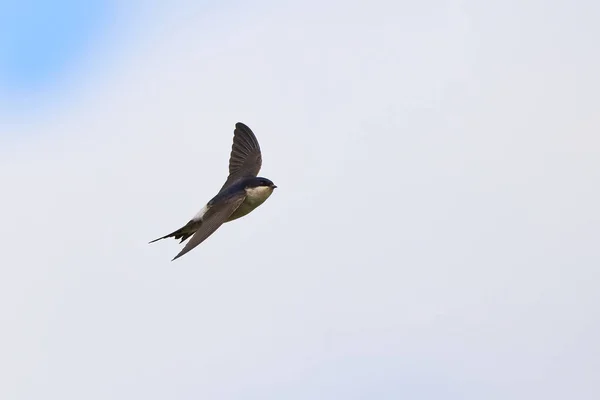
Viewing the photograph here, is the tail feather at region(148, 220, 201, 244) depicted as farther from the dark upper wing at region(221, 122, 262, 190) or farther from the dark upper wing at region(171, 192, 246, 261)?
the dark upper wing at region(221, 122, 262, 190)

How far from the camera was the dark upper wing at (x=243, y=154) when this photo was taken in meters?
15.5

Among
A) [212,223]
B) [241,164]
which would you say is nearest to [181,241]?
[212,223]

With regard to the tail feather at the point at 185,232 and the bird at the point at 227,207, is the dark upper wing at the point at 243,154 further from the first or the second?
the tail feather at the point at 185,232

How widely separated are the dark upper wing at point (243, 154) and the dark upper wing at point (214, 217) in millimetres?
2294

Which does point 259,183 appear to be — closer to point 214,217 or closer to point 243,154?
point 214,217

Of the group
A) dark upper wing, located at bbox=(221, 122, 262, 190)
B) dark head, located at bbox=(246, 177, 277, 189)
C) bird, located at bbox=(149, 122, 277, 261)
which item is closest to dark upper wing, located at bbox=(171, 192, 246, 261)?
bird, located at bbox=(149, 122, 277, 261)

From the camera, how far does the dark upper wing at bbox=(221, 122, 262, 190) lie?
15.5 meters

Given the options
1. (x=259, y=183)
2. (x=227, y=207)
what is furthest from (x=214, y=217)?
(x=259, y=183)

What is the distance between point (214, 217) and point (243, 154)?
3389 millimetres

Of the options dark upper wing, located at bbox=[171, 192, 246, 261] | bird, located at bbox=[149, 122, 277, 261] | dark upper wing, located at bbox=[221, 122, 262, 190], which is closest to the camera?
dark upper wing, located at bbox=[171, 192, 246, 261]

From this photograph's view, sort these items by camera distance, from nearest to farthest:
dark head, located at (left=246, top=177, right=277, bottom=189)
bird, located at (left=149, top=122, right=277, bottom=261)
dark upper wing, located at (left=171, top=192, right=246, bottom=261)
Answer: dark upper wing, located at (left=171, top=192, right=246, bottom=261)
bird, located at (left=149, top=122, right=277, bottom=261)
dark head, located at (left=246, top=177, right=277, bottom=189)

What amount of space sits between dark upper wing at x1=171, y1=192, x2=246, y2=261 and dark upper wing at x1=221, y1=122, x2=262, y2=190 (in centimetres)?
229

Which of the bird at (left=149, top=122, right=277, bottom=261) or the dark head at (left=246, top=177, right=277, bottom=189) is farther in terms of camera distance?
the dark head at (left=246, top=177, right=277, bottom=189)

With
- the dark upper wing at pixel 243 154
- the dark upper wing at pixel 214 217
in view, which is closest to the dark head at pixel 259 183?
the dark upper wing at pixel 214 217
